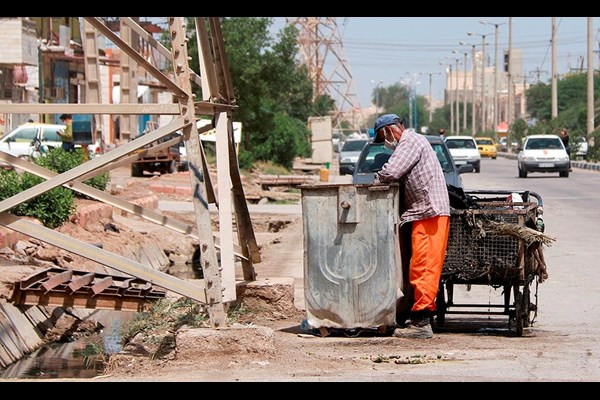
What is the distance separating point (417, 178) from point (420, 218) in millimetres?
330

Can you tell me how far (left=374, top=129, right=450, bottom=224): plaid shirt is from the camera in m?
9.27

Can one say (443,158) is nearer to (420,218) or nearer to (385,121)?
(385,121)

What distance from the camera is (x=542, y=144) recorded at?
43.7 meters

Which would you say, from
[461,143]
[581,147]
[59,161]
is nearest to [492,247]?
[59,161]

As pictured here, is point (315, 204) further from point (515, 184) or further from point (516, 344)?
point (515, 184)

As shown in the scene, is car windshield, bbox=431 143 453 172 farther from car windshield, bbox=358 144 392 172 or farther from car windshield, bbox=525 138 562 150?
car windshield, bbox=525 138 562 150

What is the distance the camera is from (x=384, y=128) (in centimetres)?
965

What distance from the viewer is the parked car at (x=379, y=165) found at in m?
17.3

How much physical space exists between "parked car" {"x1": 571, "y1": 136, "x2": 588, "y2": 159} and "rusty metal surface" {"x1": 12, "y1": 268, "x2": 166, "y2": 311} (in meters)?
50.4

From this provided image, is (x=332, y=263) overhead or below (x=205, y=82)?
below

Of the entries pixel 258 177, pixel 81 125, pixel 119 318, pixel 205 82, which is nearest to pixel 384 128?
pixel 205 82

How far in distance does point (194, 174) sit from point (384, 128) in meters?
1.73

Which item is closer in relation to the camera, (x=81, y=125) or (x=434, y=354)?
(x=434, y=354)

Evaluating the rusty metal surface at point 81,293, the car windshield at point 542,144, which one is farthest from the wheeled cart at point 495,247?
the car windshield at point 542,144
